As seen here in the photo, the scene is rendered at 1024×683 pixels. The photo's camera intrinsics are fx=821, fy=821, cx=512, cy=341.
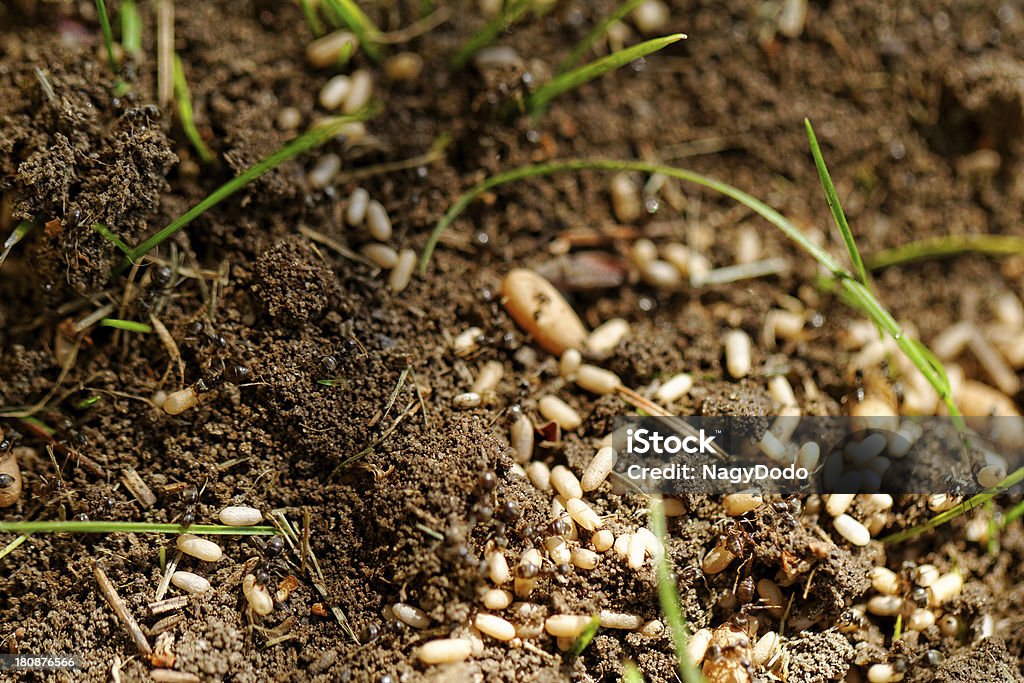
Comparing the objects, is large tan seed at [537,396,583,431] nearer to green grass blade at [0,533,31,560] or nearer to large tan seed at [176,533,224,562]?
large tan seed at [176,533,224,562]

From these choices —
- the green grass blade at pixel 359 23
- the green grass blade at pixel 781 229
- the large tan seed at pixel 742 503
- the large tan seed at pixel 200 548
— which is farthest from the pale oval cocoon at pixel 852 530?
the green grass blade at pixel 359 23

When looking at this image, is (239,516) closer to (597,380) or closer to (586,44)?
(597,380)

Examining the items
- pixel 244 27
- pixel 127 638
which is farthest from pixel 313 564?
pixel 244 27

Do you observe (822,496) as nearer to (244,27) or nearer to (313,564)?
(313,564)

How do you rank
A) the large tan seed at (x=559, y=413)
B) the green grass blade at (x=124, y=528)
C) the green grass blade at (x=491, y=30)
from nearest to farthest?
the green grass blade at (x=124, y=528) → the large tan seed at (x=559, y=413) → the green grass blade at (x=491, y=30)

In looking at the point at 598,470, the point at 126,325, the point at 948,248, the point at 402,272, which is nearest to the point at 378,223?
the point at 402,272

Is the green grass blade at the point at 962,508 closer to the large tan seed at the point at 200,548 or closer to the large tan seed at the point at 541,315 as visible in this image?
the large tan seed at the point at 541,315
